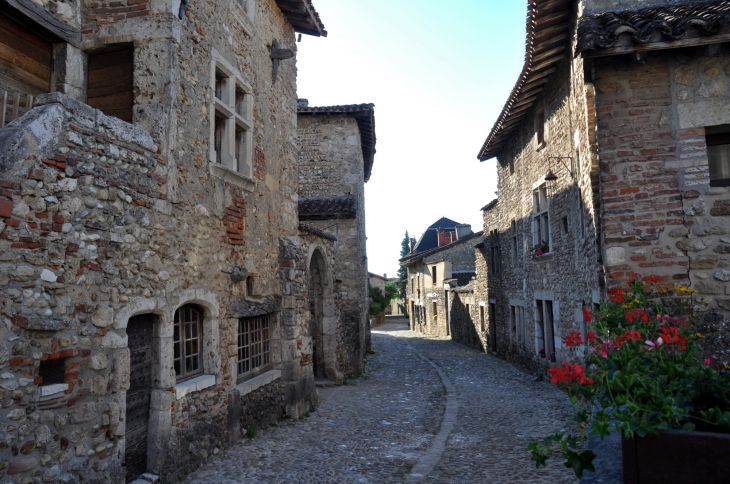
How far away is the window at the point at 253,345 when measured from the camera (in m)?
7.40

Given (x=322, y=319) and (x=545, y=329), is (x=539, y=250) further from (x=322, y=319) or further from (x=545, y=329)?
(x=322, y=319)

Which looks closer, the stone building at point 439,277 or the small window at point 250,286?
the small window at point 250,286

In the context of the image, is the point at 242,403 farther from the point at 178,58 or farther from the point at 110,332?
the point at 178,58

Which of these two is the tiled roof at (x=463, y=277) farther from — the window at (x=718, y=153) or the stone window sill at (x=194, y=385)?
the stone window sill at (x=194, y=385)

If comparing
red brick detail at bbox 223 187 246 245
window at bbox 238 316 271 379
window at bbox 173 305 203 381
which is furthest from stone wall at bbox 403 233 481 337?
window at bbox 173 305 203 381

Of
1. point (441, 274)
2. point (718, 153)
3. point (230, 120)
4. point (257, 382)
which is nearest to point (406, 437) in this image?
point (257, 382)

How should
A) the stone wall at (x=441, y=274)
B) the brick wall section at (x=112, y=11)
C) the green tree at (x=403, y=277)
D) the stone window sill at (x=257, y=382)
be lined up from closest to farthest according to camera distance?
1. the brick wall section at (x=112, y=11)
2. the stone window sill at (x=257, y=382)
3. the stone wall at (x=441, y=274)
4. the green tree at (x=403, y=277)

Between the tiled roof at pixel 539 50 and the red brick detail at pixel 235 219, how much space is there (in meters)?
4.90

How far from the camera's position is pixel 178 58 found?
18.9 feet

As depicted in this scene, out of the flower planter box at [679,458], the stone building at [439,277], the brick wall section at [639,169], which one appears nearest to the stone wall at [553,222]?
the brick wall section at [639,169]

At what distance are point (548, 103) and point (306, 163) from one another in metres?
7.36

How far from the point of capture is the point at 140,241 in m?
5.10

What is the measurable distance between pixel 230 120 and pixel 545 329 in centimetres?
832

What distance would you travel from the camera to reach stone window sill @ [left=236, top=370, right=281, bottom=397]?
23.1 ft
